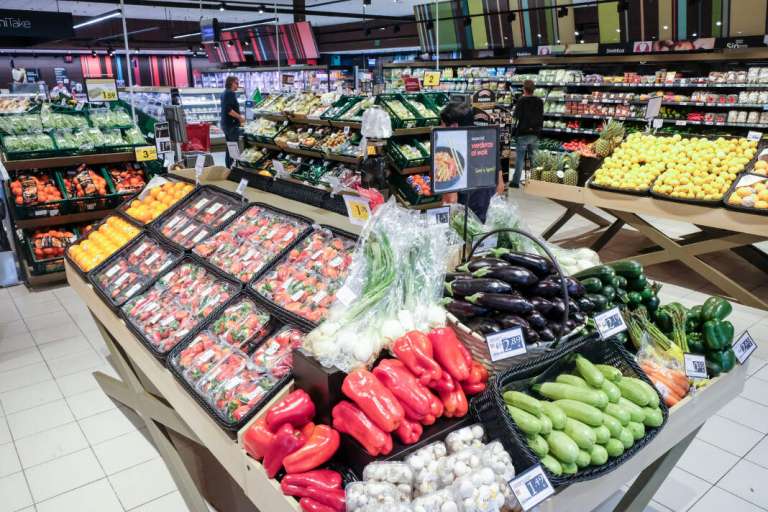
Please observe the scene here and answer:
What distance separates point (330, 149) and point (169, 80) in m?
20.6

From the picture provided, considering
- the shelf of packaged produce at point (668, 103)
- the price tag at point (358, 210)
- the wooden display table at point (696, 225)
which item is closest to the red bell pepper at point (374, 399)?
the price tag at point (358, 210)

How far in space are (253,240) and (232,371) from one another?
0.93 metres

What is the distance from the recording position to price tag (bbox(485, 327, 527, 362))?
66.3 inches

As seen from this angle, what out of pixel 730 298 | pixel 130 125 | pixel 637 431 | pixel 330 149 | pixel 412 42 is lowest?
pixel 730 298

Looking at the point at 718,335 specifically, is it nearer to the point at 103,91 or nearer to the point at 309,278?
the point at 309,278

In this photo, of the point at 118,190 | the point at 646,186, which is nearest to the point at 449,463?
the point at 646,186

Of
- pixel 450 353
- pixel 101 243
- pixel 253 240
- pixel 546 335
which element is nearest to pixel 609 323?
pixel 546 335

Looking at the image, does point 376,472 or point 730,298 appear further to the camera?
point 730,298

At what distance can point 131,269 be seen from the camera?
121 inches

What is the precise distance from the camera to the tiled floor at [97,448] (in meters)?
2.66

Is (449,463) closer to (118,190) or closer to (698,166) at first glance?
(698,166)

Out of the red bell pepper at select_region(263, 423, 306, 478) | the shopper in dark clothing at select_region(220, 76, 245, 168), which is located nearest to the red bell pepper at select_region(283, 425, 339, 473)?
the red bell pepper at select_region(263, 423, 306, 478)

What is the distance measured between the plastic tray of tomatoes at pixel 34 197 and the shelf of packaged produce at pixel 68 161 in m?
0.14

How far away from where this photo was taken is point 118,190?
19.4 feet
